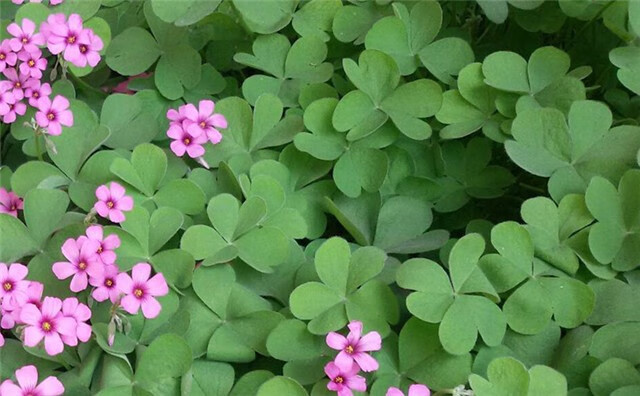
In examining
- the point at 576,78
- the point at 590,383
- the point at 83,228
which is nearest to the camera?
the point at 590,383

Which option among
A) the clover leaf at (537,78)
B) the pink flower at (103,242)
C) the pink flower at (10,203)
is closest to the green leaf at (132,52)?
the pink flower at (10,203)

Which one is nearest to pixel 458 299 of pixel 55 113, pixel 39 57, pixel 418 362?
pixel 418 362

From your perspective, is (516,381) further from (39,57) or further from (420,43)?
(39,57)

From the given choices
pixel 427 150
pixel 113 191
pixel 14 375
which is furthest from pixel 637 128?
pixel 14 375

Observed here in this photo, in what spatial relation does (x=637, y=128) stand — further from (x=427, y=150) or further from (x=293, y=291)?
(x=293, y=291)

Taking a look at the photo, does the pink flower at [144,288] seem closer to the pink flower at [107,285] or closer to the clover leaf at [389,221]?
the pink flower at [107,285]

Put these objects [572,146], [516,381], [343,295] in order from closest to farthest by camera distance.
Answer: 1. [516,381]
2. [343,295]
3. [572,146]
